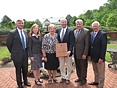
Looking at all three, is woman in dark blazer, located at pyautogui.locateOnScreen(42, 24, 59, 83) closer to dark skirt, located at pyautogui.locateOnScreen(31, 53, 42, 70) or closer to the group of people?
the group of people

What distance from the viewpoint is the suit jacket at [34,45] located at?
4.63m

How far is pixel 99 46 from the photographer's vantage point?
14.2ft

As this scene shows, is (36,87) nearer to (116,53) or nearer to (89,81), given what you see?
(89,81)

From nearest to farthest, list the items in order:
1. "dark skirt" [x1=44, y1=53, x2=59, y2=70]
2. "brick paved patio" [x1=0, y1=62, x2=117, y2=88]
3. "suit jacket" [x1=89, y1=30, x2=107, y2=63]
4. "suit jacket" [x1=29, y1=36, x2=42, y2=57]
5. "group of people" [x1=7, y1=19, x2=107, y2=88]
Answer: "suit jacket" [x1=89, y1=30, x2=107, y2=63] < "group of people" [x1=7, y1=19, x2=107, y2=88] < "suit jacket" [x1=29, y1=36, x2=42, y2=57] < "dark skirt" [x1=44, y1=53, x2=59, y2=70] < "brick paved patio" [x1=0, y1=62, x2=117, y2=88]

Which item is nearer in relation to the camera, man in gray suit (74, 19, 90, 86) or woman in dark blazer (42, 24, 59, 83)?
man in gray suit (74, 19, 90, 86)

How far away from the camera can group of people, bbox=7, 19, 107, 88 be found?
4.42 metres

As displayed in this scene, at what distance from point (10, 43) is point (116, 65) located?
4.33 meters

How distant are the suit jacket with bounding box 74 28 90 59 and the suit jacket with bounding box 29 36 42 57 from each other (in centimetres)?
100

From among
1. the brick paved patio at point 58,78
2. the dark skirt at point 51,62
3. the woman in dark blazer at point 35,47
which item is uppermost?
the woman in dark blazer at point 35,47

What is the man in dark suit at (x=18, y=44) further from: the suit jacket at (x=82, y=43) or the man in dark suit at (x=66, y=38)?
the suit jacket at (x=82, y=43)

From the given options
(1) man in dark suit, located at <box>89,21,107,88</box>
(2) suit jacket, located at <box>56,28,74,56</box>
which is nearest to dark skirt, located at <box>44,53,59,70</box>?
(2) suit jacket, located at <box>56,28,74,56</box>

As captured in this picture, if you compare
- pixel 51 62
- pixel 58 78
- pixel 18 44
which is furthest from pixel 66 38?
pixel 58 78

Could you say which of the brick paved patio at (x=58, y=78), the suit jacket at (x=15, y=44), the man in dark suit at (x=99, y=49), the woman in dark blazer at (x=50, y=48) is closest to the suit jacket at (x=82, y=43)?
the man in dark suit at (x=99, y=49)

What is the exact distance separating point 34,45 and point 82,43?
130 cm
